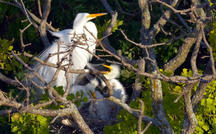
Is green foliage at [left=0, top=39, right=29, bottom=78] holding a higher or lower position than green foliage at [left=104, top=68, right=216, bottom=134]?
higher

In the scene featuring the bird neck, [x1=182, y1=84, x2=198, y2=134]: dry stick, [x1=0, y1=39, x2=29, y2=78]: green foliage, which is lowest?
[x1=182, y1=84, x2=198, y2=134]: dry stick

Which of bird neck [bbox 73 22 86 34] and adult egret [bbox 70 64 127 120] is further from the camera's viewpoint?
bird neck [bbox 73 22 86 34]

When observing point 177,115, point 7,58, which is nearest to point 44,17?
point 7,58

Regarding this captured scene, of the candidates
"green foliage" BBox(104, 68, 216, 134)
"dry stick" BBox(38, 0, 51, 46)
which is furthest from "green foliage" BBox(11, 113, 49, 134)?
"dry stick" BBox(38, 0, 51, 46)

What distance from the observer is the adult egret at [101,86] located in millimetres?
3980

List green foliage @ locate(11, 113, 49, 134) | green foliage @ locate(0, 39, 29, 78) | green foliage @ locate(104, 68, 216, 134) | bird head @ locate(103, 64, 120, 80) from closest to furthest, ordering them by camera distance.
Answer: green foliage @ locate(104, 68, 216, 134), green foliage @ locate(11, 113, 49, 134), bird head @ locate(103, 64, 120, 80), green foliage @ locate(0, 39, 29, 78)

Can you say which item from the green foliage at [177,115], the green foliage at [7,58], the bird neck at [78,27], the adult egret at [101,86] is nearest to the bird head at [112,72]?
the adult egret at [101,86]

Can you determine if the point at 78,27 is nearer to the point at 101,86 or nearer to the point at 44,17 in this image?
the point at 44,17

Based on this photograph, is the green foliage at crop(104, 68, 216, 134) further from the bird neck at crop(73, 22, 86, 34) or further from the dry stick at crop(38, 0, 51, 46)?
the dry stick at crop(38, 0, 51, 46)

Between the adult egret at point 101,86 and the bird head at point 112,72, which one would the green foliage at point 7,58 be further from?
the bird head at point 112,72

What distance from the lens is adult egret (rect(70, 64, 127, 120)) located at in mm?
3980

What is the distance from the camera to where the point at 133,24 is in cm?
470

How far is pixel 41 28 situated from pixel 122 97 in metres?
1.15

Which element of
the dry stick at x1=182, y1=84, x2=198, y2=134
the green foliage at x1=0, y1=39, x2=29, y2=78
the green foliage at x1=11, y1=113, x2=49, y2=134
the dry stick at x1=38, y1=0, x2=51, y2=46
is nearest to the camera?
the dry stick at x1=182, y1=84, x2=198, y2=134
